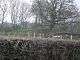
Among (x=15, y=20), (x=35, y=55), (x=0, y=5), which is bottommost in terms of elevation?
(x=35, y=55)

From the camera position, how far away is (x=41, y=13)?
28.6 m

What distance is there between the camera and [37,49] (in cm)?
862

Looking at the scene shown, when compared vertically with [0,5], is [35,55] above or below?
below

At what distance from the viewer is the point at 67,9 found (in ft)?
92.5

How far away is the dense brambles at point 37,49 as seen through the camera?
8312mm

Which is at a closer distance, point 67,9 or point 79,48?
point 79,48

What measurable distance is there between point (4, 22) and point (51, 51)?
2417cm

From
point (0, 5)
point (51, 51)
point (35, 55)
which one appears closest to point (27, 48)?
point (35, 55)

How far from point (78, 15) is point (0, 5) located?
1355 cm

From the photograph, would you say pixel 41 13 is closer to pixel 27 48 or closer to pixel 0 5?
pixel 0 5

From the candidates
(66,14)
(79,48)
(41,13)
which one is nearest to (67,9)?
(66,14)

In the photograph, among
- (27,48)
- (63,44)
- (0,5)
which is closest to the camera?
(27,48)

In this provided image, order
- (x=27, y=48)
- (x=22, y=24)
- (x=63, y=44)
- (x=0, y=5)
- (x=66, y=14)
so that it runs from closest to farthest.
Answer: (x=27, y=48), (x=63, y=44), (x=66, y=14), (x=0, y=5), (x=22, y=24)

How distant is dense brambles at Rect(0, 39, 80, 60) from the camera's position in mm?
8312
